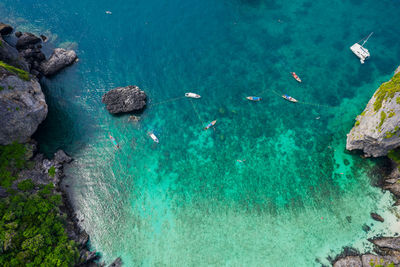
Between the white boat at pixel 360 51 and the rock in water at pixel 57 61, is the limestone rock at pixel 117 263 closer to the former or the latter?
the rock in water at pixel 57 61

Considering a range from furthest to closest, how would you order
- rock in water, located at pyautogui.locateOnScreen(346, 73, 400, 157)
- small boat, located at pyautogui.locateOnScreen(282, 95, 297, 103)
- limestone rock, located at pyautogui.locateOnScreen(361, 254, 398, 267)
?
small boat, located at pyautogui.locateOnScreen(282, 95, 297, 103)
rock in water, located at pyautogui.locateOnScreen(346, 73, 400, 157)
limestone rock, located at pyautogui.locateOnScreen(361, 254, 398, 267)

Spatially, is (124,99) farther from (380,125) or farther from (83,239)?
(380,125)

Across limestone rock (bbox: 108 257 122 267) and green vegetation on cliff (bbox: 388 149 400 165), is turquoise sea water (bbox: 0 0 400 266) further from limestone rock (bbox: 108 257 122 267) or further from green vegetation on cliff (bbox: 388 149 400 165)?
green vegetation on cliff (bbox: 388 149 400 165)

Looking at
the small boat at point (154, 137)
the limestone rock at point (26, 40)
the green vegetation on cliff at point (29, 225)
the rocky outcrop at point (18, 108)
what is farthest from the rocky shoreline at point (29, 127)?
the small boat at point (154, 137)

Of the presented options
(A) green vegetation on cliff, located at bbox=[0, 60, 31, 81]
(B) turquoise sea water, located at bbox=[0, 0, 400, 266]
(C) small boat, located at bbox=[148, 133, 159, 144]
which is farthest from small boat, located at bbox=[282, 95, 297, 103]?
(A) green vegetation on cliff, located at bbox=[0, 60, 31, 81]

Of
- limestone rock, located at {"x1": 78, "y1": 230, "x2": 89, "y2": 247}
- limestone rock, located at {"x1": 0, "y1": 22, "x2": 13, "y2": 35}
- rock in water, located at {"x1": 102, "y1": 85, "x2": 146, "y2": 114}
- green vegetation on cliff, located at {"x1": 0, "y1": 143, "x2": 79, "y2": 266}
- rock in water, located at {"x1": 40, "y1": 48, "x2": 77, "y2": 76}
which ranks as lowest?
limestone rock, located at {"x1": 78, "y1": 230, "x2": 89, "y2": 247}

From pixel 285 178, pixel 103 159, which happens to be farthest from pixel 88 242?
pixel 285 178

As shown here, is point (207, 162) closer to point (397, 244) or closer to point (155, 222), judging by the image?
point (155, 222)

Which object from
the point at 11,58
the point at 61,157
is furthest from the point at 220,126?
the point at 11,58
